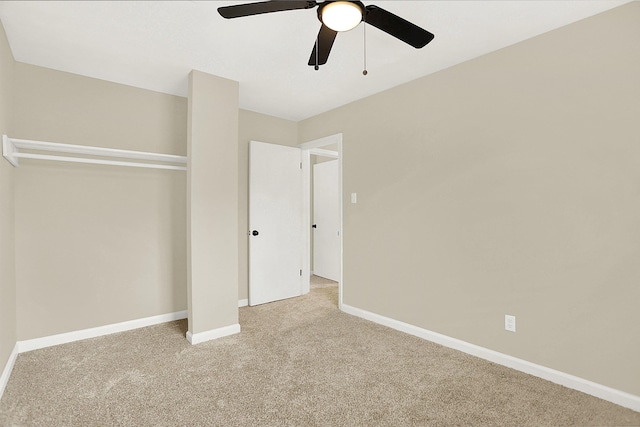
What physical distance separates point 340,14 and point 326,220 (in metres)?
4.32

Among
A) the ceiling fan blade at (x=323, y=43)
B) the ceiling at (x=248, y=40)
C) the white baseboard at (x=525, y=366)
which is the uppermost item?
the ceiling at (x=248, y=40)

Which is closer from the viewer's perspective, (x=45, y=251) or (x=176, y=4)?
(x=176, y=4)

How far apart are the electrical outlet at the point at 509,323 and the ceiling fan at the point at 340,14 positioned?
6.93 ft

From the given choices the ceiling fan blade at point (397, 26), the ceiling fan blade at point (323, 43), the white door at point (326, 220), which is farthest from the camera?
the white door at point (326, 220)

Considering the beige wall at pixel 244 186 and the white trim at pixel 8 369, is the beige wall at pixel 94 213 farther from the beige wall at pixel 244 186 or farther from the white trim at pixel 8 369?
the beige wall at pixel 244 186

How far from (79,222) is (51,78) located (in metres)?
1.31

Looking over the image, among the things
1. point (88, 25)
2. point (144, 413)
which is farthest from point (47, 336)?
point (88, 25)

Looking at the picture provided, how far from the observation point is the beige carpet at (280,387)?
1.89 m

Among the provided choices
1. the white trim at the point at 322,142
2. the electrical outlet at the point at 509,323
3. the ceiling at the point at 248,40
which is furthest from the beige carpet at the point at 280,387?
the ceiling at the point at 248,40

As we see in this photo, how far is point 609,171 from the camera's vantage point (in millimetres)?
2057

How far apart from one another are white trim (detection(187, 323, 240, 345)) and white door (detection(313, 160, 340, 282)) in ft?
8.52

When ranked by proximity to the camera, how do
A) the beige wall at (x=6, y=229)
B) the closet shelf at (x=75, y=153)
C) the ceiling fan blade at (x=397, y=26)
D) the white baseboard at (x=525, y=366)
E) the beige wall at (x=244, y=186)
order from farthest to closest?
the beige wall at (x=244, y=186)
the closet shelf at (x=75, y=153)
the beige wall at (x=6, y=229)
the white baseboard at (x=525, y=366)
the ceiling fan blade at (x=397, y=26)

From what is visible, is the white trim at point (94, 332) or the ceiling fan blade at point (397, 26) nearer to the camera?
the ceiling fan blade at point (397, 26)

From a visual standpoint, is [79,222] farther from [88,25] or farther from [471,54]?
[471,54]
